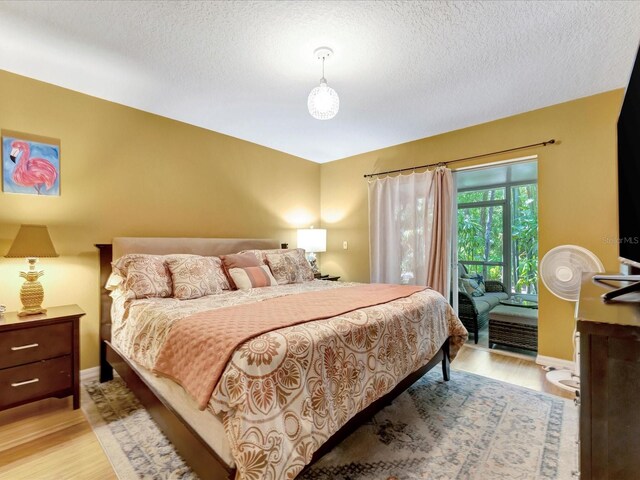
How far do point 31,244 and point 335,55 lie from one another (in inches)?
99.0

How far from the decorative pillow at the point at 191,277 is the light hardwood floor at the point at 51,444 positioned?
101 centimetres

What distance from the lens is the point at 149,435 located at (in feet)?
6.15

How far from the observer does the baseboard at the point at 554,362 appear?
9.34ft

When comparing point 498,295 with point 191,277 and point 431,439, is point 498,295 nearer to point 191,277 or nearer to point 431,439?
point 431,439

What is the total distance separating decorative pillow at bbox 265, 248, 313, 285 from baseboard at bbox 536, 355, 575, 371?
7.99ft

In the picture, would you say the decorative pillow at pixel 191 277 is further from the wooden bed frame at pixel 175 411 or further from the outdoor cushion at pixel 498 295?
the outdoor cushion at pixel 498 295

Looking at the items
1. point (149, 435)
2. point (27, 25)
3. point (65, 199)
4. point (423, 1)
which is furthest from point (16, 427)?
point (423, 1)

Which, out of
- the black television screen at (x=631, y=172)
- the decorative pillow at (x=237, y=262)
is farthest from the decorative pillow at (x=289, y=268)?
the black television screen at (x=631, y=172)

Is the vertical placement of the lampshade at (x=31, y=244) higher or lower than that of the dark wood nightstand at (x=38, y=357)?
higher

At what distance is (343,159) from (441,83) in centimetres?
227

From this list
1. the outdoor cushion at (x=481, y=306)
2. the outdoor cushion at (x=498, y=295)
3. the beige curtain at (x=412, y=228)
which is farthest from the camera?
the outdoor cushion at (x=498, y=295)

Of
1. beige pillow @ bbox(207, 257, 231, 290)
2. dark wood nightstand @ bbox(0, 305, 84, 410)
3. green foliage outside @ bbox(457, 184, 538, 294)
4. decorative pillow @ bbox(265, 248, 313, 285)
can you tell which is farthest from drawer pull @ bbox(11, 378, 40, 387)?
green foliage outside @ bbox(457, 184, 538, 294)

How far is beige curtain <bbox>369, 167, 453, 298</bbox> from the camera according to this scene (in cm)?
356

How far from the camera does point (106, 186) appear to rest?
2812 mm
